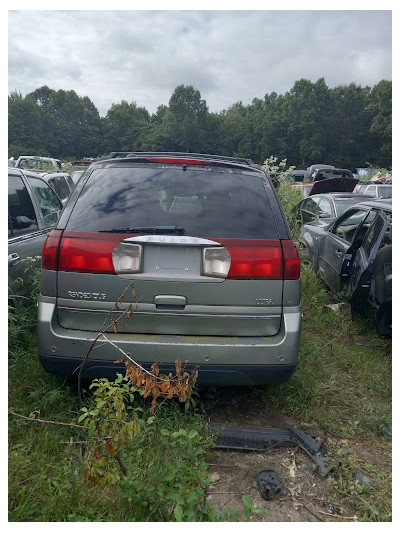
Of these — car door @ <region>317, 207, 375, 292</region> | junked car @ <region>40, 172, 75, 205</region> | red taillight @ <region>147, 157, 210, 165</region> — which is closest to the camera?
red taillight @ <region>147, 157, 210, 165</region>

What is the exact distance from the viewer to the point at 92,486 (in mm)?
1967

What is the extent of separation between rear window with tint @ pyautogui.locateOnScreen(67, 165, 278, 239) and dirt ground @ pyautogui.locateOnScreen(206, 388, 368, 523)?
138 centimetres

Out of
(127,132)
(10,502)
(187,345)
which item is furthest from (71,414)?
(127,132)

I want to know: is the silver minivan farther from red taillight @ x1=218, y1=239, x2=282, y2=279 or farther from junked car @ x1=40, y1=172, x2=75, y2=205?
junked car @ x1=40, y1=172, x2=75, y2=205

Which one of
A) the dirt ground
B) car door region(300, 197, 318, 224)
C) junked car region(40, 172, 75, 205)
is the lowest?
the dirt ground

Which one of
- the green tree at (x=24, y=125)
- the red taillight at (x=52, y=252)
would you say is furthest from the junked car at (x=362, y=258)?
the green tree at (x=24, y=125)

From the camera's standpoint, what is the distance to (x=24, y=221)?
164 inches

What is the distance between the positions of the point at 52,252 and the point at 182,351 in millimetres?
1021

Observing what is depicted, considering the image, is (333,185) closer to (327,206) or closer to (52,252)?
(327,206)

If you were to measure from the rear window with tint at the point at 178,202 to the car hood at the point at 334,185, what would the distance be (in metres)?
9.41

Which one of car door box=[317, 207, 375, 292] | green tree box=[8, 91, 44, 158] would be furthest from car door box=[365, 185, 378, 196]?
green tree box=[8, 91, 44, 158]

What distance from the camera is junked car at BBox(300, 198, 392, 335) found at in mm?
3855

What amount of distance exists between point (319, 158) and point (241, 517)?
236 ft

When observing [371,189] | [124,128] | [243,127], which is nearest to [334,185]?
[371,189]
